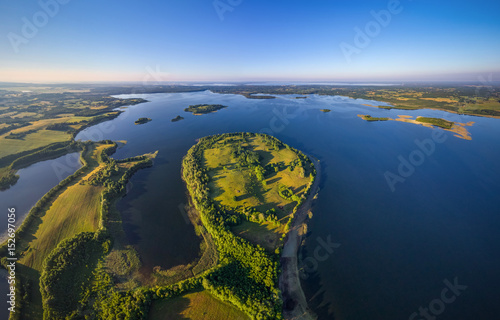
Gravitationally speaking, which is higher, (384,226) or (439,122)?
(439,122)

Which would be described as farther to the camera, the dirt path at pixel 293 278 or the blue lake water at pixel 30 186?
the blue lake water at pixel 30 186

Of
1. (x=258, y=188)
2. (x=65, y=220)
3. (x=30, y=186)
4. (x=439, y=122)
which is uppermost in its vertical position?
(x=439, y=122)

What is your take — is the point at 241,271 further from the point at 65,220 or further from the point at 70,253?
the point at 65,220

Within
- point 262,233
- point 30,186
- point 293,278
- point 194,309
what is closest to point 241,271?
point 194,309

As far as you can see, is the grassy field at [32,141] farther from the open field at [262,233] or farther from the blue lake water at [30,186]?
the open field at [262,233]

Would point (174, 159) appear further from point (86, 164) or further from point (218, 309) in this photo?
point (218, 309)

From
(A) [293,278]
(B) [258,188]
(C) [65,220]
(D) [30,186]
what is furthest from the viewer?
(D) [30,186]
